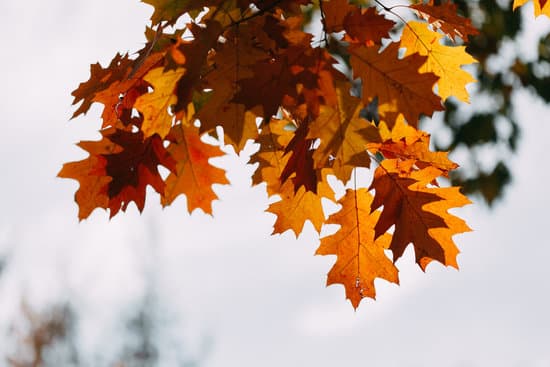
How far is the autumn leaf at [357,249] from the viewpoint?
1.89 m

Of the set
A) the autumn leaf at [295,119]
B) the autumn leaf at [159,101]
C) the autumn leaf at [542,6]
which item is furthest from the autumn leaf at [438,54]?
the autumn leaf at [159,101]

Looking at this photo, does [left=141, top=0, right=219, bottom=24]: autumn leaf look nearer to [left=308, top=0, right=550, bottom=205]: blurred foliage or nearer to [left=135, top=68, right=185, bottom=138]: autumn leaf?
[left=135, top=68, right=185, bottom=138]: autumn leaf

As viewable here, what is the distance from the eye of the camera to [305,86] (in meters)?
1.41

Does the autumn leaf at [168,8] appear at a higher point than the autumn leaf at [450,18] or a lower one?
lower

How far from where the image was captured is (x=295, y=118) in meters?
1.75

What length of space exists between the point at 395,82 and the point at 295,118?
289mm

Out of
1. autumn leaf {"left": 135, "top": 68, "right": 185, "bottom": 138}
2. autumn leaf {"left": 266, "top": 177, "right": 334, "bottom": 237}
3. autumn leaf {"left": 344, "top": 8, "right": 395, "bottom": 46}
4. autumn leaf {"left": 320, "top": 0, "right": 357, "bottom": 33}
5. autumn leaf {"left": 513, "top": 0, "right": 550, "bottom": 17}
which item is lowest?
autumn leaf {"left": 266, "top": 177, "right": 334, "bottom": 237}

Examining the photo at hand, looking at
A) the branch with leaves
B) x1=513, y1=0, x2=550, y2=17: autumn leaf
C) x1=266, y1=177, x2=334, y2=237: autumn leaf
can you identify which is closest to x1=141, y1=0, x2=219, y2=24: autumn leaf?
the branch with leaves

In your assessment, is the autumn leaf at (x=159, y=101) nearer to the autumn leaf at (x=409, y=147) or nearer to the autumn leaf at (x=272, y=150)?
the autumn leaf at (x=272, y=150)

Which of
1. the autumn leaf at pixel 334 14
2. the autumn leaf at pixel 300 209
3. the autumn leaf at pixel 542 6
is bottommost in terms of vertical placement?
the autumn leaf at pixel 300 209

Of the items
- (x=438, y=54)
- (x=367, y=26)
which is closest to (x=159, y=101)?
(x=367, y=26)

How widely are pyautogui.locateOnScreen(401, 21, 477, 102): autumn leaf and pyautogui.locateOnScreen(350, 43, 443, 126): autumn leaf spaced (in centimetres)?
30

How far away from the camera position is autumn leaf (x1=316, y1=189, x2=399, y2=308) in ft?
6.19

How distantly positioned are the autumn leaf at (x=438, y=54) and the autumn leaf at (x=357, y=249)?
1.13 ft
